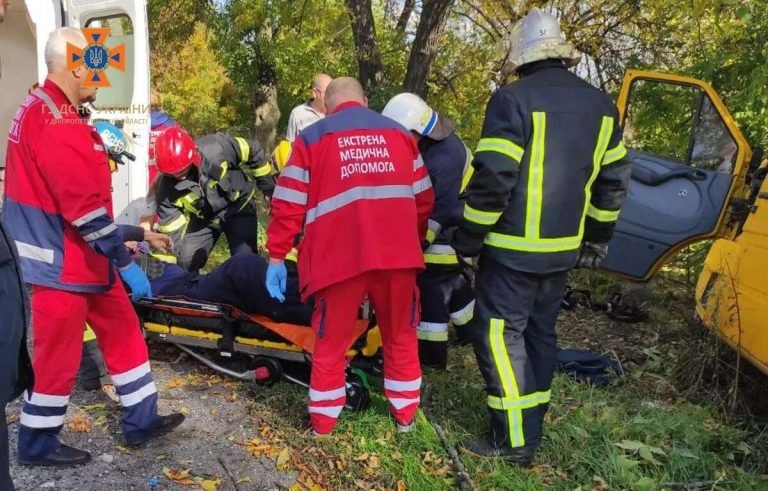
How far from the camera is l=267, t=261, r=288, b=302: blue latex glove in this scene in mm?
3312

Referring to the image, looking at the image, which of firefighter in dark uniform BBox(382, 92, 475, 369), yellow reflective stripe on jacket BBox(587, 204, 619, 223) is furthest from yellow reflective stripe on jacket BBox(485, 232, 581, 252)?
firefighter in dark uniform BBox(382, 92, 475, 369)

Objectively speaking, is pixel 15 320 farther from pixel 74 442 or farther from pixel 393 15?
pixel 393 15

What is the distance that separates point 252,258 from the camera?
12.8ft

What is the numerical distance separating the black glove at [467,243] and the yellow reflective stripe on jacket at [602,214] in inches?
24.2

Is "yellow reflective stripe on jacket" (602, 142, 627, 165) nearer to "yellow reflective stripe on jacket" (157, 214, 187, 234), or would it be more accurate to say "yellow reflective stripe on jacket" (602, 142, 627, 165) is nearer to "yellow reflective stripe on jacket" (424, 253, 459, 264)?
"yellow reflective stripe on jacket" (424, 253, 459, 264)

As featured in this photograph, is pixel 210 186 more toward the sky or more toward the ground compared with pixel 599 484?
more toward the sky

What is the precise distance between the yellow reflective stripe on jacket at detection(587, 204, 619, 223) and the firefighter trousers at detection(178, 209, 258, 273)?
276cm

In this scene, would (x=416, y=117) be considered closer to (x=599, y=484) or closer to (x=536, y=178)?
(x=536, y=178)

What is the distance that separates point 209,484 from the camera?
293cm

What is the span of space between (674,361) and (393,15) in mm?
9177

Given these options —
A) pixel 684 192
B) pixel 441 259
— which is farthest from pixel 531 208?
pixel 684 192

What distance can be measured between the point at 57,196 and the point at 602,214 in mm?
2445

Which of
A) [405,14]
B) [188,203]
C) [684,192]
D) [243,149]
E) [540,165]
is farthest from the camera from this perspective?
[405,14]

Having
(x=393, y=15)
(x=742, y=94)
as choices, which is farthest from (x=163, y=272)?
(x=393, y=15)
